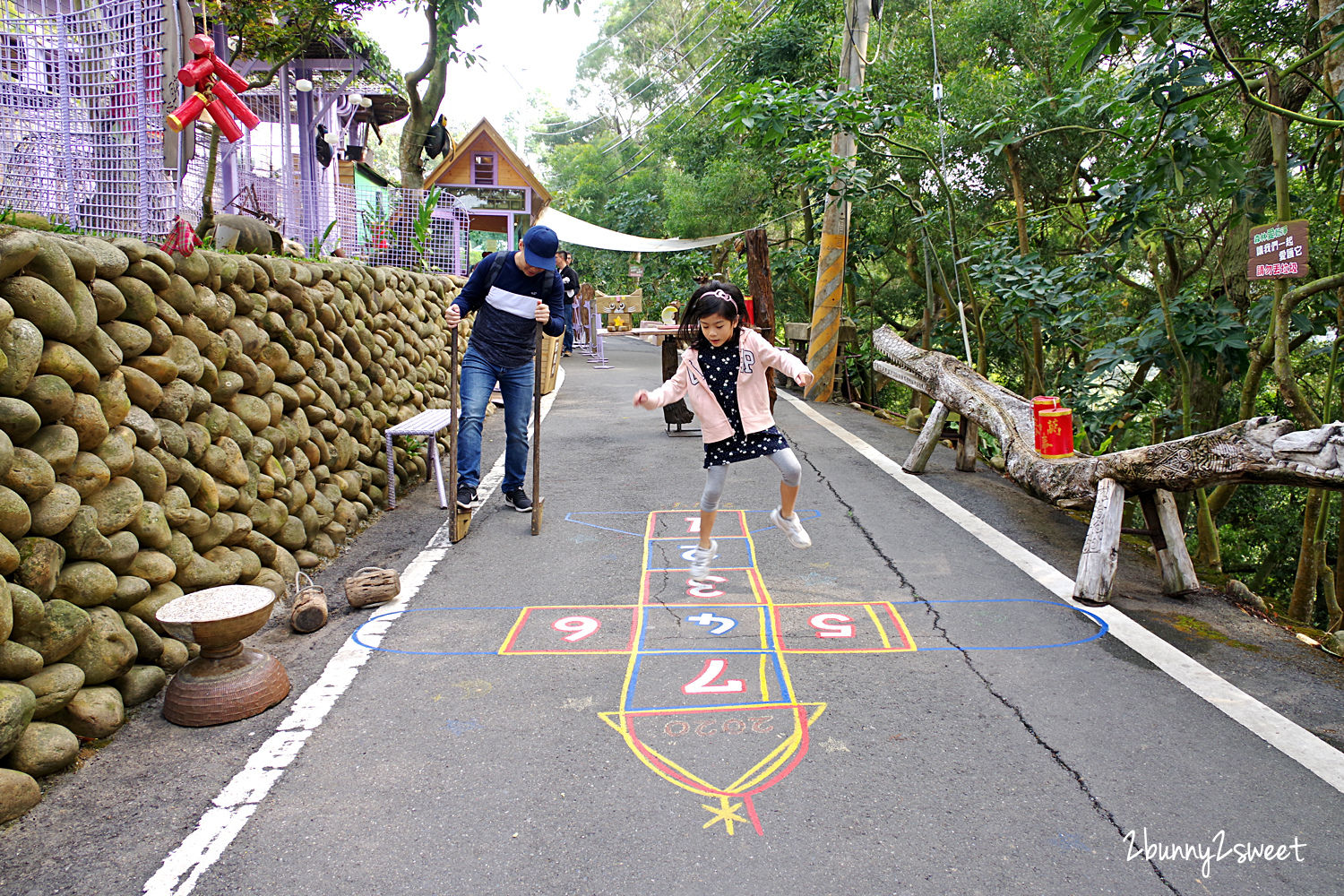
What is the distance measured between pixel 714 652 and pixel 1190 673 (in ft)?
7.34

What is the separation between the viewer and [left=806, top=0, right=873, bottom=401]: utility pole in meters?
12.4

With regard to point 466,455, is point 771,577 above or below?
below

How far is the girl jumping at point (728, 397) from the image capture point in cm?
524

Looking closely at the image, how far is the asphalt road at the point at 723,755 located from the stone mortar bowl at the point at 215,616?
363 millimetres

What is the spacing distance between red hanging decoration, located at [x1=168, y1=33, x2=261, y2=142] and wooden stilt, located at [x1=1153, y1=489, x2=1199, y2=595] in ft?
18.6

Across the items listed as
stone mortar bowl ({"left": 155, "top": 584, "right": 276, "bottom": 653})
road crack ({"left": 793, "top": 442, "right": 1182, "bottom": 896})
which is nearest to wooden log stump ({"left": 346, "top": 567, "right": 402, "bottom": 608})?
stone mortar bowl ({"left": 155, "top": 584, "right": 276, "bottom": 653})

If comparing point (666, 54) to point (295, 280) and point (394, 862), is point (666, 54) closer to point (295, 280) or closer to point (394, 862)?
point (295, 280)

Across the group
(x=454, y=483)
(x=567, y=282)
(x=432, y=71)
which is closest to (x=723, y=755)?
(x=454, y=483)

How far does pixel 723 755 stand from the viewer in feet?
10.8

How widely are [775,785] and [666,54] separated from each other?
45983 millimetres

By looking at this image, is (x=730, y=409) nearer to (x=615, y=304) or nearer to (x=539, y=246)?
(x=539, y=246)

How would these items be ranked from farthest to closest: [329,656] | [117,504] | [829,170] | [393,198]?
[393,198]
[829,170]
[329,656]
[117,504]

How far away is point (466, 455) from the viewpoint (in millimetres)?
6359

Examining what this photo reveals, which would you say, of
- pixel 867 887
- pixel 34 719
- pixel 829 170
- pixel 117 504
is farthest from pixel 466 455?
pixel 829 170
